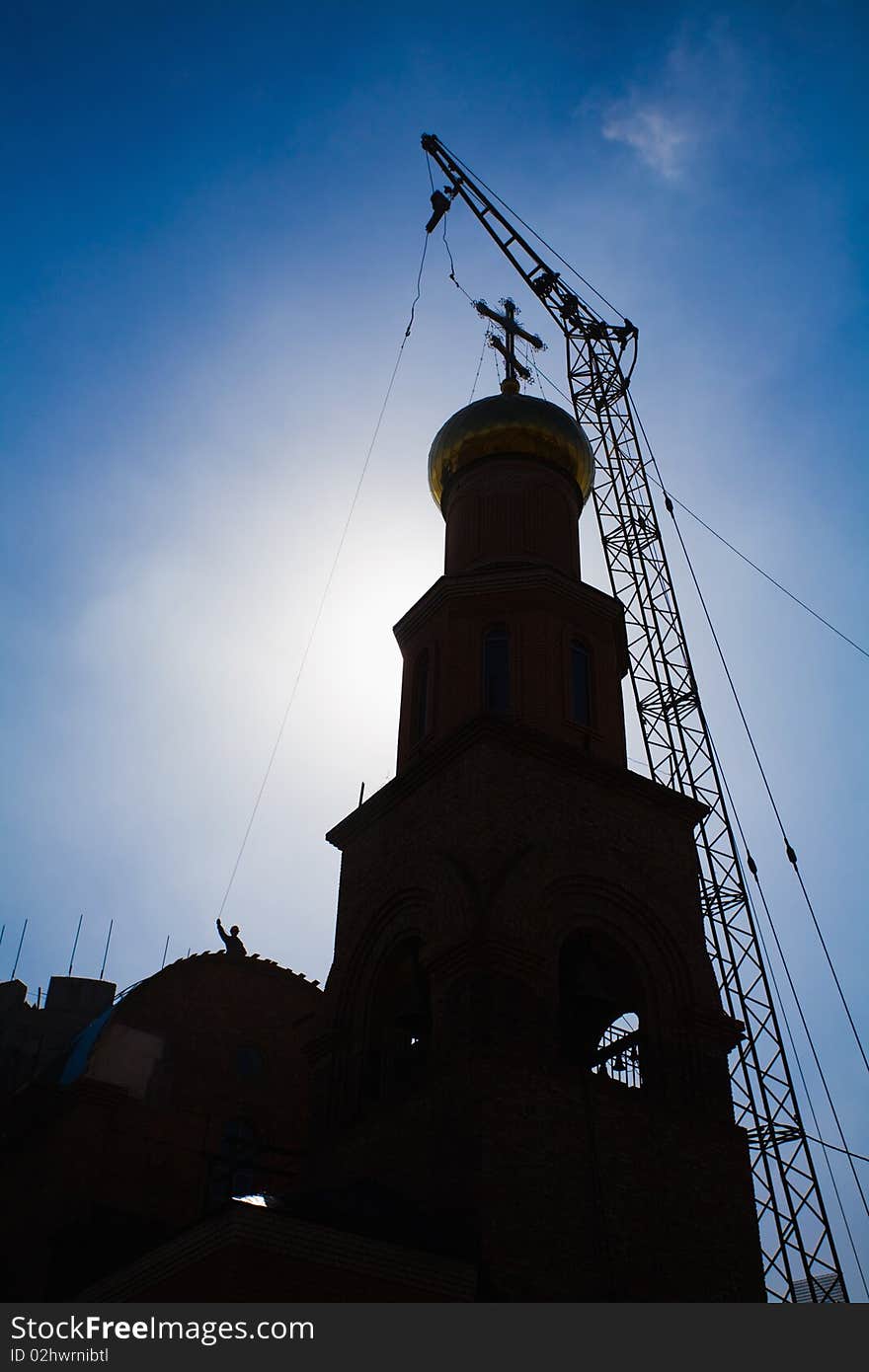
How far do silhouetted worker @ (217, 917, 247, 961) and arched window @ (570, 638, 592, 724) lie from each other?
6.01 meters

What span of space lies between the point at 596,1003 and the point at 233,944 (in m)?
6.85

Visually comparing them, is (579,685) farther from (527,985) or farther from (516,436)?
(527,985)

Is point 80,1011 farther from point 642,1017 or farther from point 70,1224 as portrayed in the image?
point 642,1017

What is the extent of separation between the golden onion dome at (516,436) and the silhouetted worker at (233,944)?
289 inches

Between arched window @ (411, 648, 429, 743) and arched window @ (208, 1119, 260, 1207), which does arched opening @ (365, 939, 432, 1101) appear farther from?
arched window @ (411, 648, 429, 743)

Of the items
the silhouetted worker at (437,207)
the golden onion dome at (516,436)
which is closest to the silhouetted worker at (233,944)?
the golden onion dome at (516,436)

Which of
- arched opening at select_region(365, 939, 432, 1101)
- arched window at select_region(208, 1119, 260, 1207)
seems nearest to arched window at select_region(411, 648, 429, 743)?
arched opening at select_region(365, 939, 432, 1101)

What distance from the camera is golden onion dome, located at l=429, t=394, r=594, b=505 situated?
18.2m

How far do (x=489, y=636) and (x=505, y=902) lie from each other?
14.6 ft

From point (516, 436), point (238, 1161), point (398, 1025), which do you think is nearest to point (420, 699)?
point (516, 436)

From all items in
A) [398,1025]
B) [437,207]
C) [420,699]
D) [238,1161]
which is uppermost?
[437,207]

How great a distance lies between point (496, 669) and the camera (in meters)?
16.0

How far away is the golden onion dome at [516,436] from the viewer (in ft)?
59.7
